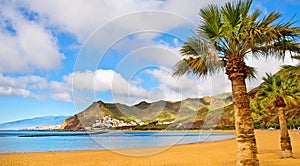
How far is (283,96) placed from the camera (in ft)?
51.2

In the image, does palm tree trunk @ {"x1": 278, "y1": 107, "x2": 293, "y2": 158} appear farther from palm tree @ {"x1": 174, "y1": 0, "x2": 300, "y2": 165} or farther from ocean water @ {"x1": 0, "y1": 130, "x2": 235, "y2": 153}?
ocean water @ {"x1": 0, "y1": 130, "x2": 235, "y2": 153}

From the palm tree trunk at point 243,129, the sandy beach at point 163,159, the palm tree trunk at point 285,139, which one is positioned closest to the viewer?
the palm tree trunk at point 243,129

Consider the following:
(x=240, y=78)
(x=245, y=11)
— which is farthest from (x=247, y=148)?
(x=245, y=11)

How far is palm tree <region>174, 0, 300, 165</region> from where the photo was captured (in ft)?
27.4

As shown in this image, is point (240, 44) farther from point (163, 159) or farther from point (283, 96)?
point (163, 159)

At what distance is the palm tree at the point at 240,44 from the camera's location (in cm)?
834

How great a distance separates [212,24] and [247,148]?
377cm

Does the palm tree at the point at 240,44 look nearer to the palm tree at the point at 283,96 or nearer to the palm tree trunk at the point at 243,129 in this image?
the palm tree trunk at the point at 243,129

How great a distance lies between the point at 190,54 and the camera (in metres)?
10.0

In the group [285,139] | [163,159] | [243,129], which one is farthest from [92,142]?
[243,129]

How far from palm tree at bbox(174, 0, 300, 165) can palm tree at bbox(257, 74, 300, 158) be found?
6.87m

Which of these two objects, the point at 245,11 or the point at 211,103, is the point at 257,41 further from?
the point at 211,103

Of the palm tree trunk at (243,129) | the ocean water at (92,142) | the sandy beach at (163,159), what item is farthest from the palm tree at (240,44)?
the ocean water at (92,142)

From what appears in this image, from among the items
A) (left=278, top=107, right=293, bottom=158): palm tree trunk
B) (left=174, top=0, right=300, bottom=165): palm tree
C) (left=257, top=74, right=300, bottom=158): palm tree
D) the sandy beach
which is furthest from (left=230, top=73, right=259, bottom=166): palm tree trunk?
(left=257, top=74, right=300, bottom=158): palm tree
